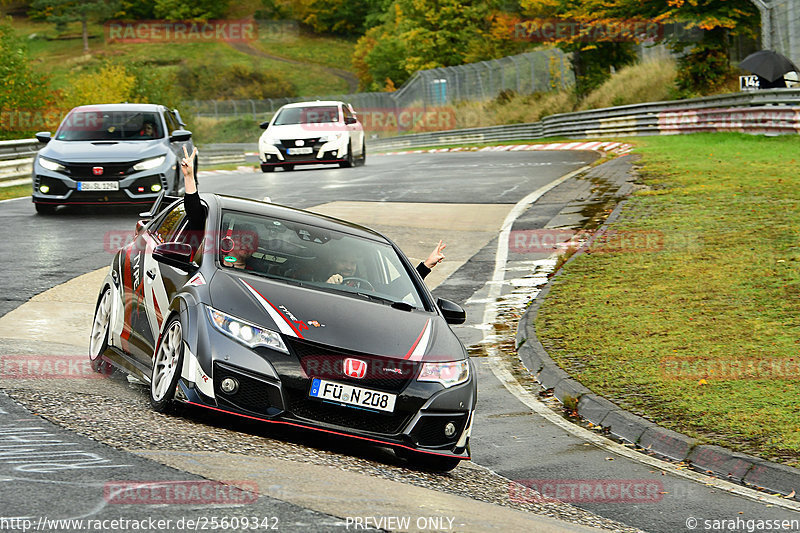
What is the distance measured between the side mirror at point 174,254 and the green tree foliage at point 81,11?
453 ft

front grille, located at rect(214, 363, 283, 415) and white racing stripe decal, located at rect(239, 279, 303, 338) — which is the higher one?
white racing stripe decal, located at rect(239, 279, 303, 338)

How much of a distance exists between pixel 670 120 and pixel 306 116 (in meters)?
17.1

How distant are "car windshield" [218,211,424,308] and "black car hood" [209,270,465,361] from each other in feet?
0.80

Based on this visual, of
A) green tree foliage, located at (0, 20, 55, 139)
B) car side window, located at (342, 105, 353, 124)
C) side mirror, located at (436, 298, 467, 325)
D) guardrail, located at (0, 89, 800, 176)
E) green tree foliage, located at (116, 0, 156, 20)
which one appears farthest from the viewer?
→ green tree foliage, located at (116, 0, 156, 20)

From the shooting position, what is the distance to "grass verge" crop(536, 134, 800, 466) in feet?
27.7

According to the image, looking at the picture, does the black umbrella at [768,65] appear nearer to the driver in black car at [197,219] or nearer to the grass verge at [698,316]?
the grass verge at [698,316]

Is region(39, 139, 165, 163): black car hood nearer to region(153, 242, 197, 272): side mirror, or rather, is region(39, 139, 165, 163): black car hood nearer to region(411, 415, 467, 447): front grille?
region(153, 242, 197, 272): side mirror

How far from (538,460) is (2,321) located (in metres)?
5.69

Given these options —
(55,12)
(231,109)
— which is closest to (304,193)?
(231,109)

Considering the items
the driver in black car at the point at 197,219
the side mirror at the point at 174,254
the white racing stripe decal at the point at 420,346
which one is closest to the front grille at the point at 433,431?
the white racing stripe decal at the point at 420,346

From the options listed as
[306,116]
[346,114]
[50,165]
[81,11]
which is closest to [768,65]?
[346,114]

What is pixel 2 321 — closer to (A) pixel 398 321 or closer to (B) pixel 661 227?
(A) pixel 398 321

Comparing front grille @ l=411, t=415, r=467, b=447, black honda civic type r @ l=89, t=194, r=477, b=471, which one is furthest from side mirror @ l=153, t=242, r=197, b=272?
front grille @ l=411, t=415, r=467, b=447

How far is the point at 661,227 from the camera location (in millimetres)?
16859
